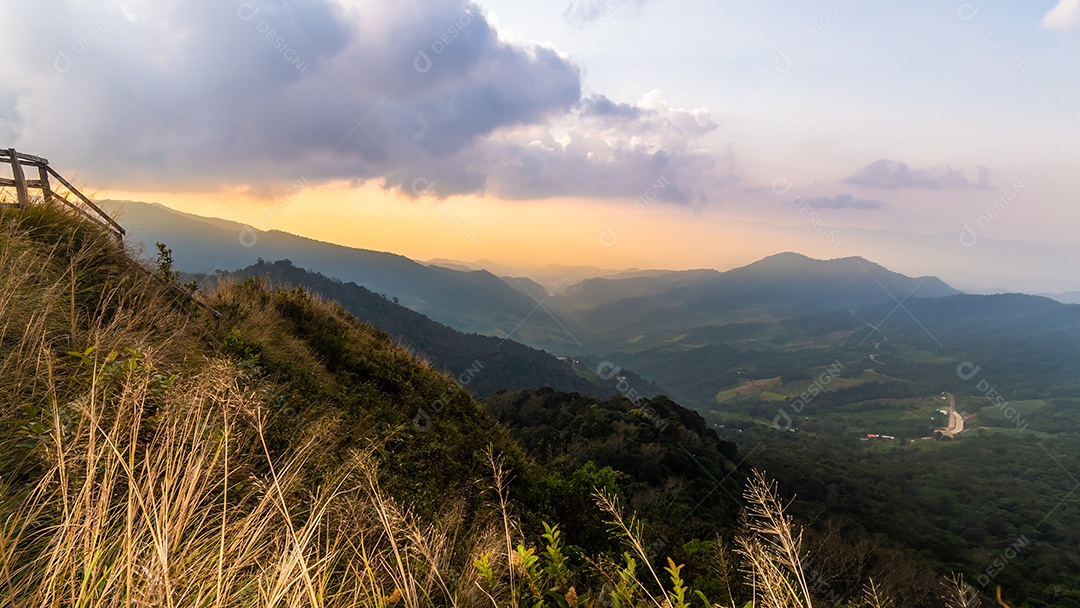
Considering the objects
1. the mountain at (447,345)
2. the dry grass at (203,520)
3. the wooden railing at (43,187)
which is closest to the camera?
the dry grass at (203,520)

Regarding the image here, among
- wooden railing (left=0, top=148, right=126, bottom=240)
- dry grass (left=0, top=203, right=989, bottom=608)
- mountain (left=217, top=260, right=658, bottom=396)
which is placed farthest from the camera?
mountain (left=217, top=260, right=658, bottom=396)

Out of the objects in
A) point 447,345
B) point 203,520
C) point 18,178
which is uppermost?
point 18,178

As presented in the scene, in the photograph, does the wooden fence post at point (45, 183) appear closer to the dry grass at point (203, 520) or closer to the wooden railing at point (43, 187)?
the wooden railing at point (43, 187)

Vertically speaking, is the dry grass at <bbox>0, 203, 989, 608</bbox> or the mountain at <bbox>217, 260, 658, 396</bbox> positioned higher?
the dry grass at <bbox>0, 203, 989, 608</bbox>

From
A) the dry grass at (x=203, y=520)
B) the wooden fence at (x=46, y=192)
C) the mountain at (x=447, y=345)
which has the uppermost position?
the wooden fence at (x=46, y=192)

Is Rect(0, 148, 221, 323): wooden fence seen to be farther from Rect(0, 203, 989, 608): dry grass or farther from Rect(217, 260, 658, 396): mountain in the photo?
Rect(217, 260, 658, 396): mountain

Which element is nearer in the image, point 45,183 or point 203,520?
point 203,520

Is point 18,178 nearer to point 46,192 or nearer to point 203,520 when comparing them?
point 46,192

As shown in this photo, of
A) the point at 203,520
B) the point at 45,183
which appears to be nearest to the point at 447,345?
the point at 45,183

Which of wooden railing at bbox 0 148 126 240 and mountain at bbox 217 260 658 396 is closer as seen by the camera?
wooden railing at bbox 0 148 126 240

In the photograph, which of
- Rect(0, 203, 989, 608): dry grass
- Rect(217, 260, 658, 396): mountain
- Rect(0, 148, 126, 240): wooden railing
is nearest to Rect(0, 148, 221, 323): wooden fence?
Rect(0, 148, 126, 240): wooden railing

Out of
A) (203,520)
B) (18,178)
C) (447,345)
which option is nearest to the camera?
(203,520)

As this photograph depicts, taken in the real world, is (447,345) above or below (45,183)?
below

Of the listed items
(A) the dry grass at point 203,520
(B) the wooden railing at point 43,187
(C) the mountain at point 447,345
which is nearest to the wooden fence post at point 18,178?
(B) the wooden railing at point 43,187
